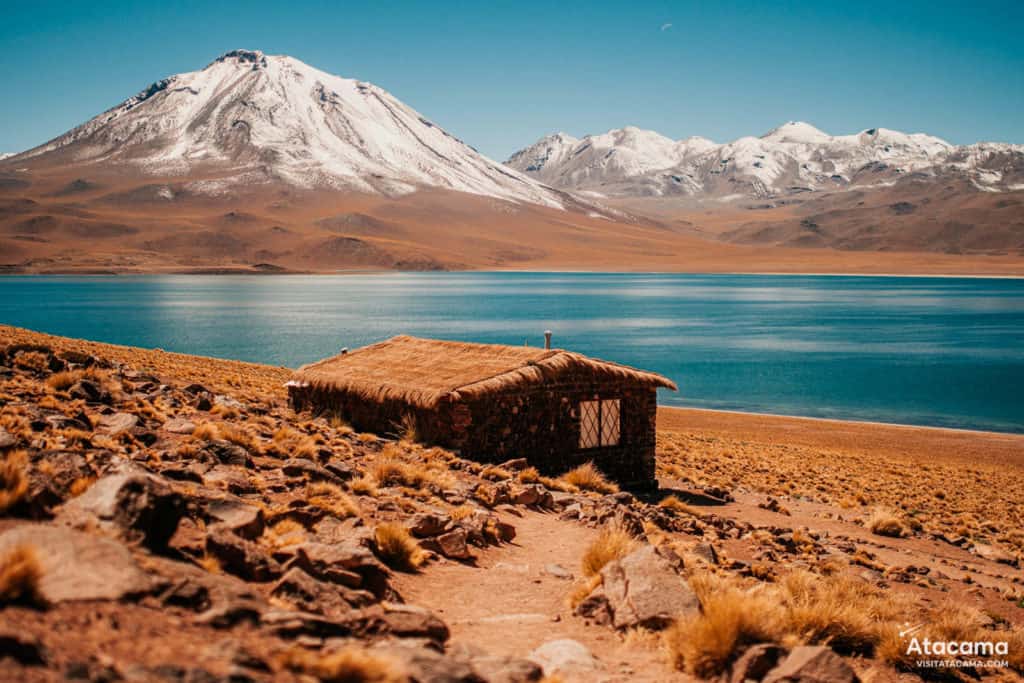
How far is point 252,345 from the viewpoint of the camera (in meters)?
49.8

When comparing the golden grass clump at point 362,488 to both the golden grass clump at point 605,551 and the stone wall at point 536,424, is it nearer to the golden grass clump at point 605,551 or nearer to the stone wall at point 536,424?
the golden grass clump at point 605,551

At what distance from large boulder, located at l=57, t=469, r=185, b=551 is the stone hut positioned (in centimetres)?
774

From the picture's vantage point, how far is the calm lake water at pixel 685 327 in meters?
36.2

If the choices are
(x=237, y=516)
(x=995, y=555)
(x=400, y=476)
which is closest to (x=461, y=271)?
(x=995, y=555)

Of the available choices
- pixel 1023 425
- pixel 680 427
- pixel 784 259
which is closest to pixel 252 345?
pixel 680 427

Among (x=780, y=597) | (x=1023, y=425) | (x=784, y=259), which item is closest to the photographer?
(x=780, y=597)

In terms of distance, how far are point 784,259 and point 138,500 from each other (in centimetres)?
18520

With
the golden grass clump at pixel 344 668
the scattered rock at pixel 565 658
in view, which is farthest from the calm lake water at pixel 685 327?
the golden grass clump at pixel 344 668

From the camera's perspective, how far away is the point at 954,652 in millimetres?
6379

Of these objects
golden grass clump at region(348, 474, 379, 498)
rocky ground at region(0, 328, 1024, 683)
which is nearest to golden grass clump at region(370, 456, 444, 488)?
rocky ground at region(0, 328, 1024, 683)

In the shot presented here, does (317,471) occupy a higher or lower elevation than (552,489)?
higher

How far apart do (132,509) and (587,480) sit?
27.9 feet

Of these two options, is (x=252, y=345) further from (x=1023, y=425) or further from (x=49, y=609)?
(x=49, y=609)

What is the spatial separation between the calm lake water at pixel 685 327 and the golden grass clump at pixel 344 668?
1188 inches
